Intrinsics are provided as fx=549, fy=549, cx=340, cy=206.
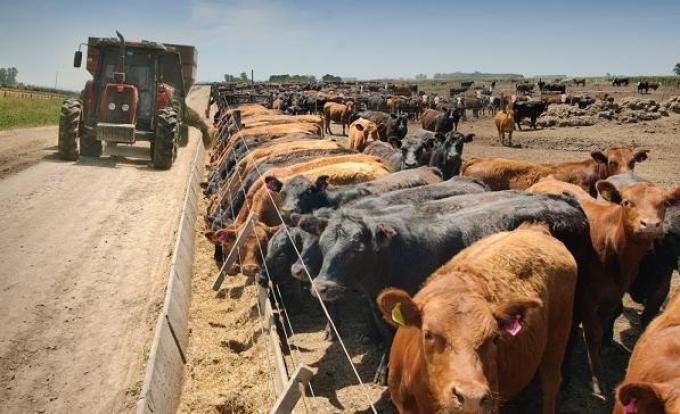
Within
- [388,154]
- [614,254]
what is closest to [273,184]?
[614,254]

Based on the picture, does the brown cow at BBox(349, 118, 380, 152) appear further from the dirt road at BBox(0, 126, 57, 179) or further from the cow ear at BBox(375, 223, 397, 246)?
the cow ear at BBox(375, 223, 397, 246)

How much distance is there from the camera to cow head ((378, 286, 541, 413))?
3.04 metres

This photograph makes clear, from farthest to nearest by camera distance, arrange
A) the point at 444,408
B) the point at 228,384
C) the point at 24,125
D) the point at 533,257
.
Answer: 1. the point at 24,125
2. the point at 228,384
3. the point at 533,257
4. the point at 444,408

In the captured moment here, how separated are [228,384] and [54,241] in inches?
215

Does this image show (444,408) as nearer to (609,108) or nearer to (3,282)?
(3,282)

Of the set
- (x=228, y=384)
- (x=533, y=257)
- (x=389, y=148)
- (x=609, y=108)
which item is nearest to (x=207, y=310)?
(x=228, y=384)

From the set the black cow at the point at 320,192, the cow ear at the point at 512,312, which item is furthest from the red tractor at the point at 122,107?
the cow ear at the point at 512,312

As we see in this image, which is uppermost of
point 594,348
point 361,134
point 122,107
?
point 122,107

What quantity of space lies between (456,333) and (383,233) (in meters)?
2.18

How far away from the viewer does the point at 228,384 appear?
Result: 5719 millimetres

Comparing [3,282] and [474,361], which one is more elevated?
[474,361]

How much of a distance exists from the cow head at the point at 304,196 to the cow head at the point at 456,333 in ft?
13.4

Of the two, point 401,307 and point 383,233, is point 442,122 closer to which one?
point 383,233

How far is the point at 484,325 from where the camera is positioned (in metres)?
3.27
